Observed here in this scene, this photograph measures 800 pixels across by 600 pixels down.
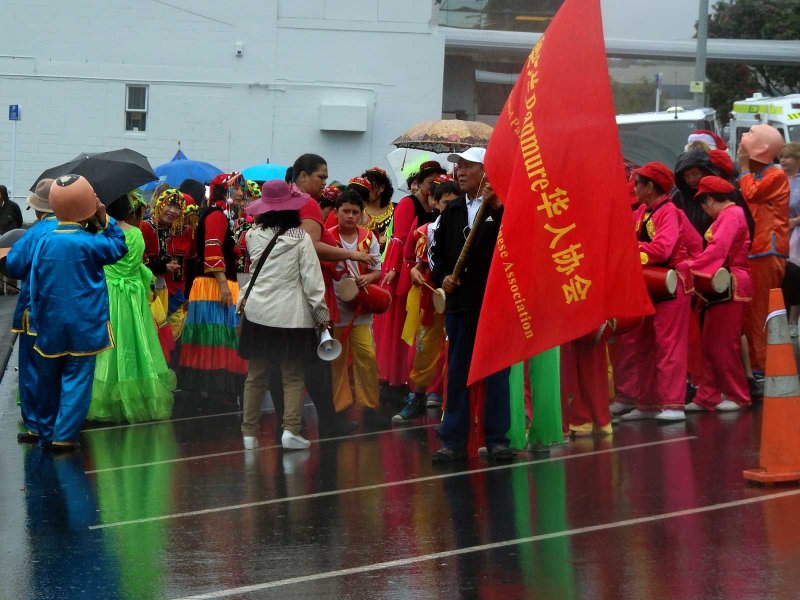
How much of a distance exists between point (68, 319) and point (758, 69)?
114ft

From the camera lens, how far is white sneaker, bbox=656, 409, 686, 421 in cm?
1020

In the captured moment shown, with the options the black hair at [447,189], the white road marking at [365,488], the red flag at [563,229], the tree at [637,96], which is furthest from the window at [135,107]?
the red flag at [563,229]

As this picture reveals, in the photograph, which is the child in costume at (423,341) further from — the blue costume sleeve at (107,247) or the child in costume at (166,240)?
the blue costume sleeve at (107,247)

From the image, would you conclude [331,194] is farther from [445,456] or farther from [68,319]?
[445,456]

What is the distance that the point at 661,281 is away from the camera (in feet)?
32.9

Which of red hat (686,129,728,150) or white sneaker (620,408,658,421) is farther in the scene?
red hat (686,129,728,150)

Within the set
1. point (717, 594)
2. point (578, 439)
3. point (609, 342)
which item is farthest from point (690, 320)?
point (717, 594)

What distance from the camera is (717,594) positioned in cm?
556

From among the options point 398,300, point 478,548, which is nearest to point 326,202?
point 398,300

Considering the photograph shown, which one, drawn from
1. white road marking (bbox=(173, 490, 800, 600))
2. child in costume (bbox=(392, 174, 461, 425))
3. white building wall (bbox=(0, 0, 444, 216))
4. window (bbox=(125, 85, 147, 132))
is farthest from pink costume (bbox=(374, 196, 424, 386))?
window (bbox=(125, 85, 147, 132))

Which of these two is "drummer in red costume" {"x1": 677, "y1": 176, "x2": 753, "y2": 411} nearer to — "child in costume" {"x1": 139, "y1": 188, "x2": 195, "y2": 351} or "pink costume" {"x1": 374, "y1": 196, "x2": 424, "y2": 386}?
"pink costume" {"x1": 374, "y1": 196, "x2": 424, "y2": 386}

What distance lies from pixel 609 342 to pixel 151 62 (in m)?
23.7

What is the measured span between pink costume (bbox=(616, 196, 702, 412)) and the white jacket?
256 centimetres

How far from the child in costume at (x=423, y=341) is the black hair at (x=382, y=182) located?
89 centimetres
